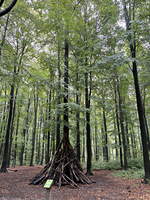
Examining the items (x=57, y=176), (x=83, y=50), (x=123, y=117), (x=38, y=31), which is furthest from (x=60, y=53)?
(x=57, y=176)

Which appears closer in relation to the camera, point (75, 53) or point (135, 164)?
point (75, 53)

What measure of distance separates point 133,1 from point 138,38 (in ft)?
8.70

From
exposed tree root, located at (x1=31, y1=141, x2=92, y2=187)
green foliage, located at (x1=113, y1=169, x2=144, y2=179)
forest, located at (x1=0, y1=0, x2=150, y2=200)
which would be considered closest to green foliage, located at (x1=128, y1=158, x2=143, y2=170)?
forest, located at (x1=0, y1=0, x2=150, y2=200)

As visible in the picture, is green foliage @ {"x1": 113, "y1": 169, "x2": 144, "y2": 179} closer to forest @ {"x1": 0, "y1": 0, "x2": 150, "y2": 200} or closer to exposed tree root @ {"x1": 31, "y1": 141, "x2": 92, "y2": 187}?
forest @ {"x1": 0, "y1": 0, "x2": 150, "y2": 200}

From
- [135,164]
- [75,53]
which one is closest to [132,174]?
[135,164]

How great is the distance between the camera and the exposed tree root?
319 inches

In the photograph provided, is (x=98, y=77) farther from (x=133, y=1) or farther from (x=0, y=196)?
(x=0, y=196)

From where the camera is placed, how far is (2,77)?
9.37m

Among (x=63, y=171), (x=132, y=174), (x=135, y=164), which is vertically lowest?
(x=132, y=174)

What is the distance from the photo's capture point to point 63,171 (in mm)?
8594

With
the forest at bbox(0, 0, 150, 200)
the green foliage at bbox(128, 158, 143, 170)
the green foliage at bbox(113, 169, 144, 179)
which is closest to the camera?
the forest at bbox(0, 0, 150, 200)

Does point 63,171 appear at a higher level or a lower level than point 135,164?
higher

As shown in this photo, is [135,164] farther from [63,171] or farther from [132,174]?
[63,171]

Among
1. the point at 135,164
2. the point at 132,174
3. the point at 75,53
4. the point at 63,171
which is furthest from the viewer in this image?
the point at 135,164
